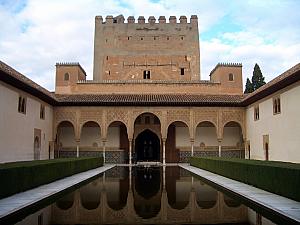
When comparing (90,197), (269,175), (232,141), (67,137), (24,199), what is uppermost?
(67,137)

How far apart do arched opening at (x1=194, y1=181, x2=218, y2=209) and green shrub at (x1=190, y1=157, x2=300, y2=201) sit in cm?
125

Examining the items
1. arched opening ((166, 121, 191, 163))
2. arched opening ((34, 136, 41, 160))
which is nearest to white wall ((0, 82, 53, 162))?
arched opening ((34, 136, 41, 160))

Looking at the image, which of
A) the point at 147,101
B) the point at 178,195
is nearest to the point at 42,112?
the point at 147,101

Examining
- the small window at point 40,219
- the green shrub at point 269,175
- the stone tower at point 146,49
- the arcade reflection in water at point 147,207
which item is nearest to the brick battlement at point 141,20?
the stone tower at point 146,49

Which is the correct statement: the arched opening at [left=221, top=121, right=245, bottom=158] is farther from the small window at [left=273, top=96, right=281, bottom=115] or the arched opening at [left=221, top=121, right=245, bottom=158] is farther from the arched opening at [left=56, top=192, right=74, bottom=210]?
the arched opening at [left=56, top=192, right=74, bottom=210]

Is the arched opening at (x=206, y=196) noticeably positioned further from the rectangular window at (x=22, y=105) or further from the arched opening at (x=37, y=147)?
the arched opening at (x=37, y=147)

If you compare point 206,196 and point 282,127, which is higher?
point 282,127

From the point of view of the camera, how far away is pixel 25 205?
7.17m

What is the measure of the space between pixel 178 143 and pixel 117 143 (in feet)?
14.3

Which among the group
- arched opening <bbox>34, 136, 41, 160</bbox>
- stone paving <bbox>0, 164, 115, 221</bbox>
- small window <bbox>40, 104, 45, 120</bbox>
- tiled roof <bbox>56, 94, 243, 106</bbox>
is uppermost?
tiled roof <bbox>56, 94, 243, 106</bbox>

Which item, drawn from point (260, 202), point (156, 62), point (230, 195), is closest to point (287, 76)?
point (230, 195)

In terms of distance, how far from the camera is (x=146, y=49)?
110 ft

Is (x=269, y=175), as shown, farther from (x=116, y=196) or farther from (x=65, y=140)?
(x=65, y=140)

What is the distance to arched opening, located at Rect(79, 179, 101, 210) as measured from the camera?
794 centimetres
